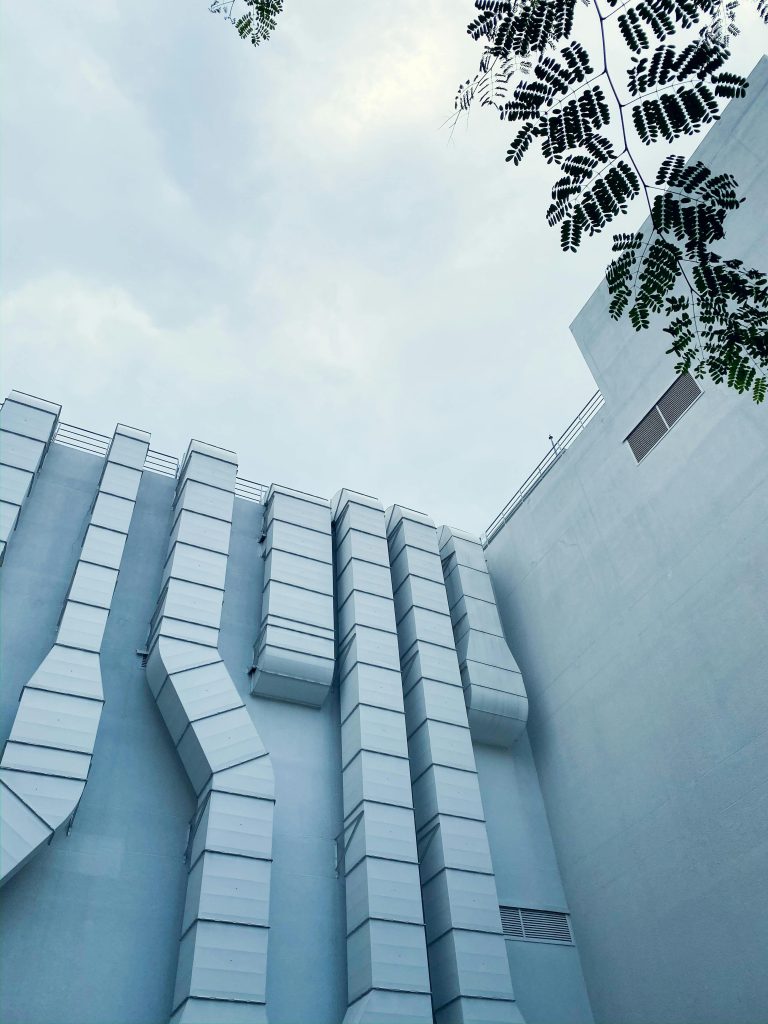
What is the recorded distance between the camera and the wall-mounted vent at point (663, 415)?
15.8 meters

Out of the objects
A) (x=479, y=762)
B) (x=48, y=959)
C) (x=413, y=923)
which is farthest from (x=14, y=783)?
(x=479, y=762)

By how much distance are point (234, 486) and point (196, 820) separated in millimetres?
8059

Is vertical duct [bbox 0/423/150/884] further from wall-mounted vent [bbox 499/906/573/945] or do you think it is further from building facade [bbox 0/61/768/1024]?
wall-mounted vent [bbox 499/906/573/945]

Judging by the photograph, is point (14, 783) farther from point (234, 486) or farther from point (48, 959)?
point (234, 486)

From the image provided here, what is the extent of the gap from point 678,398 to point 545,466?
554 centimetres

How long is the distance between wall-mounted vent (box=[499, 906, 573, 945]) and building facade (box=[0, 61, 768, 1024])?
2.2 inches

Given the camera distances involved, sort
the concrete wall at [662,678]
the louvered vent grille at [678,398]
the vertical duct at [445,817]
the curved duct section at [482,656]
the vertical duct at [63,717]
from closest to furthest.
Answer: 1. the vertical duct at [63,717]
2. the concrete wall at [662,678]
3. the vertical duct at [445,817]
4. the louvered vent grille at [678,398]
5. the curved duct section at [482,656]

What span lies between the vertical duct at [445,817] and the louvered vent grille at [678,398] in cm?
675

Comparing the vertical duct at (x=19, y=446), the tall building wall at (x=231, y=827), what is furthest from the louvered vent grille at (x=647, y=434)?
the vertical duct at (x=19, y=446)

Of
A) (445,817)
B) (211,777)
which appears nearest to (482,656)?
(445,817)

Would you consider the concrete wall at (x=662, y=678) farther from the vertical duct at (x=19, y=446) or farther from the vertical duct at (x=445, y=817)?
the vertical duct at (x=19, y=446)

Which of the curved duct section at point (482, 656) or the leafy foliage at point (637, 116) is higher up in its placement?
the curved duct section at point (482, 656)

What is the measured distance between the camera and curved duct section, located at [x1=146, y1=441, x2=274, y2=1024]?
1102 cm

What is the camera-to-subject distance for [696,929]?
12227 millimetres
